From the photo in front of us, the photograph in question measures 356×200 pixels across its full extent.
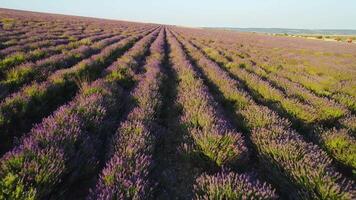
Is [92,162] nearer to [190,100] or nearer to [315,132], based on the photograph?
[190,100]

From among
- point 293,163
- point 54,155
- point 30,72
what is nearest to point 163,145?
point 54,155

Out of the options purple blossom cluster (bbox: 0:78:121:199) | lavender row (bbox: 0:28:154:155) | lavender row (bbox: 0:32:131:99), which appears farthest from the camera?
lavender row (bbox: 0:32:131:99)

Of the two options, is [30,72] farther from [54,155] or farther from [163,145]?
[54,155]

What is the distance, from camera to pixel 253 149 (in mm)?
4652

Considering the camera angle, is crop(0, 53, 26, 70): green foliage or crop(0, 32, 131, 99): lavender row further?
crop(0, 53, 26, 70): green foliage

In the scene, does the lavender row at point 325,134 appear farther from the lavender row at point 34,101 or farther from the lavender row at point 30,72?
the lavender row at point 30,72

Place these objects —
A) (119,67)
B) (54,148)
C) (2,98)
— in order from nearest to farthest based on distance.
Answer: (54,148) → (2,98) → (119,67)

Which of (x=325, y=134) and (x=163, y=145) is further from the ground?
(x=325, y=134)

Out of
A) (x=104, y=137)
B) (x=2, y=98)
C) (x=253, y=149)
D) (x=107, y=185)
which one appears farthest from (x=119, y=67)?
(x=107, y=185)

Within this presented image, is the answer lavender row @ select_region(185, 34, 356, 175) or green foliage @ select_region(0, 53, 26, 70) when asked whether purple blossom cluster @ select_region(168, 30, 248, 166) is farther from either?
green foliage @ select_region(0, 53, 26, 70)

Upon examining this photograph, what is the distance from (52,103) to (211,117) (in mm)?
3348

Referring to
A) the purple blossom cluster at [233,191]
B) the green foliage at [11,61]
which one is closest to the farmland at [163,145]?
the purple blossom cluster at [233,191]

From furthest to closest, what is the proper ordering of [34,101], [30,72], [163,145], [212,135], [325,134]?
[30,72], [34,101], [325,134], [163,145], [212,135]

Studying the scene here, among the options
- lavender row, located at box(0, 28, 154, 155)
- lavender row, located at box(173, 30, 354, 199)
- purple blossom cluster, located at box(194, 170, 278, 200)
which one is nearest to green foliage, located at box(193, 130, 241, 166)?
lavender row, located at box(173, 30, 354, 199)
